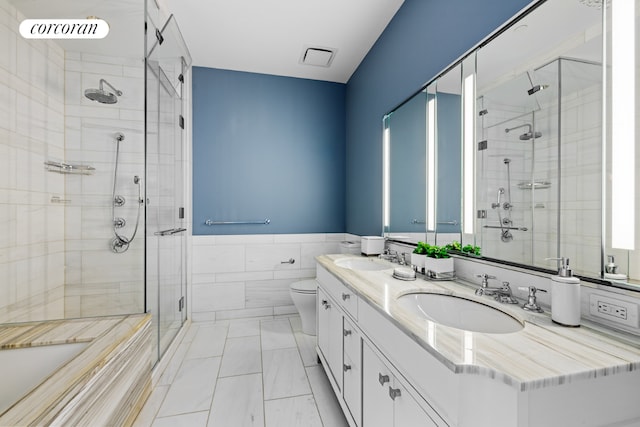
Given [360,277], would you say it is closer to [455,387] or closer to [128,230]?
[455,387]

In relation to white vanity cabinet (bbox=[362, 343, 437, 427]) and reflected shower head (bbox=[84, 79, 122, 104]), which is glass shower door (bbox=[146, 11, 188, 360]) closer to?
reflected shower head (bbox=[84, 79, 122, 104])

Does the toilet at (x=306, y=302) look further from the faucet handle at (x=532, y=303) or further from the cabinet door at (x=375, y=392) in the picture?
the faucet handle at (x=532, y=303)

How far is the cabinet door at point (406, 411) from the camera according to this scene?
2.61 feet

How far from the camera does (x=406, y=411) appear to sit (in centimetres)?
89

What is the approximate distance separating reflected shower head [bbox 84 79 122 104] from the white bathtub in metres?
1.46

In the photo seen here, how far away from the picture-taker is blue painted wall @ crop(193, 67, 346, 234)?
307cm

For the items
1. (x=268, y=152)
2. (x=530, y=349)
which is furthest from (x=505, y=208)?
(x=268, y=152)

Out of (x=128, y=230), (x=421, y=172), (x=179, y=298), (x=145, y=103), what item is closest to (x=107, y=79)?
(x=145, y=103)

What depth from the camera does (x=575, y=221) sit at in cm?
97

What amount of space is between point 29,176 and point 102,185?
340 mm

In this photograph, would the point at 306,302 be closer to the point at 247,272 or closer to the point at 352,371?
the point at 247,272

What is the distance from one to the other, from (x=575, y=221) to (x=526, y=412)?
693mm

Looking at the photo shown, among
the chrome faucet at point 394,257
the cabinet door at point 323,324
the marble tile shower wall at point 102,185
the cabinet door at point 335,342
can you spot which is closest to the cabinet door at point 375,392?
the cabinet door at point 335,342

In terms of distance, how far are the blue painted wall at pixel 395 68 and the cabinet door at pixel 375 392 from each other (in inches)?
57.2
